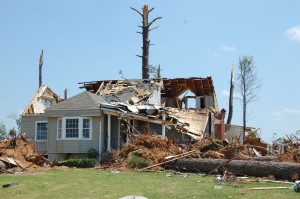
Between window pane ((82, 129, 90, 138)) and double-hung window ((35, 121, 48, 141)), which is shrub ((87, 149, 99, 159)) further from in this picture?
double-hung window ((35, 121, 48, 141))

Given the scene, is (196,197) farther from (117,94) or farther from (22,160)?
(117,94)

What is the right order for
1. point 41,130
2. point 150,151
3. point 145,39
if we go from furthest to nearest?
point 145,39 < point 41,130 < point 150,151

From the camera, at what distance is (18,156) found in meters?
20.7

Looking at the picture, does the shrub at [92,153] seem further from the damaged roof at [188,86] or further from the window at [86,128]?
the damaged roof at [188,86]

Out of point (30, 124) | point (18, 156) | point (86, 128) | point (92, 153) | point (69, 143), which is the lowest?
point (92, 153)

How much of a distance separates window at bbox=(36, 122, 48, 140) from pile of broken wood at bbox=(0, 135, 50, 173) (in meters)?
6.80

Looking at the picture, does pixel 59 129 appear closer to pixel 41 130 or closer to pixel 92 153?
pixel 92 153

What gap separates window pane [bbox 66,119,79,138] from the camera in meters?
25.7

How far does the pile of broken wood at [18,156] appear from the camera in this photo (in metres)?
19.2

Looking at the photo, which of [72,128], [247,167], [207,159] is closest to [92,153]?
[72,128]

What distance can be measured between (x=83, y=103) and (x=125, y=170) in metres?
8.40

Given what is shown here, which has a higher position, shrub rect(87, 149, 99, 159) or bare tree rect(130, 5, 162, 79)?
bare tree rect(130, 5, 162, 79)

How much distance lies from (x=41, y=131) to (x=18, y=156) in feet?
27.6

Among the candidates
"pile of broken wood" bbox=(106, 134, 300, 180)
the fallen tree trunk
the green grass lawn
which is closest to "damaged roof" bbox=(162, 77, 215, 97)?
"pile of broken wood" bbox=(106, 134, 300, 180)
